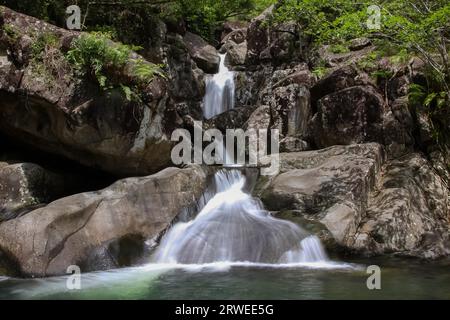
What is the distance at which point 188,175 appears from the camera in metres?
10.9

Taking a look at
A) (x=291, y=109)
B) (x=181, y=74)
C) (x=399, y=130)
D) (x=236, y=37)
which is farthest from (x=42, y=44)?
(x=236, y=37)

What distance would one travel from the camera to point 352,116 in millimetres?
12922

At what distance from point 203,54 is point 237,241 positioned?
10812 millimetres

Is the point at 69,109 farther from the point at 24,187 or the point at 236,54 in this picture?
the point at 236,54

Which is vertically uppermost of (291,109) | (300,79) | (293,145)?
(300,79)

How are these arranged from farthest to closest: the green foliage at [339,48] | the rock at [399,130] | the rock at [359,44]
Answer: the rock at [359,44]
the green foliage at [339,48]
the rock at [399,130]

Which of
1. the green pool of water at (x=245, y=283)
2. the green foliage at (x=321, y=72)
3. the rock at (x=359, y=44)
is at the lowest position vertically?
the green pool of water at (x=245, y=283)

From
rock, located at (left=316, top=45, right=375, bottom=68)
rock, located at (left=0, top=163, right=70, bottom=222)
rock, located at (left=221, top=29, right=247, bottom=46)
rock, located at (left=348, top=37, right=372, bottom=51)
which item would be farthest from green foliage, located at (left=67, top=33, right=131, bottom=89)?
rock, located at (left=221, top=29, right=247, bottom=46)

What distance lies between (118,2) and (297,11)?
5568mm

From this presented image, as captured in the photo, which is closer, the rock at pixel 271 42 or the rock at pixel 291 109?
the rock at pixel 291 109

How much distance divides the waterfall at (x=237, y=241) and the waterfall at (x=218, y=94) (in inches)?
268

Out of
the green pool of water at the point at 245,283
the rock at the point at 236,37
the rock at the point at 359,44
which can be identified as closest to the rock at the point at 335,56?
the rock at the point at 359,44

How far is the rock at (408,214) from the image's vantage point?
955cm

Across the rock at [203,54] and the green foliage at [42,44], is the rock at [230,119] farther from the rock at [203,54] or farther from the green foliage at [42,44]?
the green foliage at [42,44]
